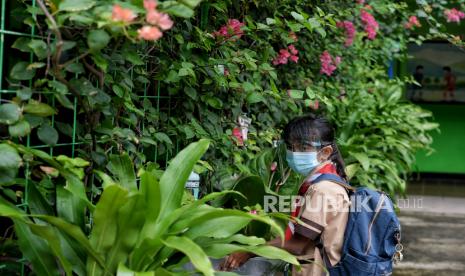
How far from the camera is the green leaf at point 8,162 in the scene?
192 cm

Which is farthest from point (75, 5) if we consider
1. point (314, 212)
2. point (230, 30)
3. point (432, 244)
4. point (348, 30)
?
point (432, 244)

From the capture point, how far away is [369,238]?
101 inches

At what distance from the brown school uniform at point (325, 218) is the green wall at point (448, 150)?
806 centimetres

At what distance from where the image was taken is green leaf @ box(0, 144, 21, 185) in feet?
6.31

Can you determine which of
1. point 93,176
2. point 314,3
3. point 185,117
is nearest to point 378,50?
point 314,3

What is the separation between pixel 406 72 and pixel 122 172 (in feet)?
28.9

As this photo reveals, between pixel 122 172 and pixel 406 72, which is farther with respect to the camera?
pixel 406 72

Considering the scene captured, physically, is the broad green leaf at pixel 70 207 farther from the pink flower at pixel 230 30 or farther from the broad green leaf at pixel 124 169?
the pink flower at pixel 230 30

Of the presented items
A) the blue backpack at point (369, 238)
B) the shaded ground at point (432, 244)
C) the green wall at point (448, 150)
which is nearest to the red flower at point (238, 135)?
the blue backpack at point (369, 238)

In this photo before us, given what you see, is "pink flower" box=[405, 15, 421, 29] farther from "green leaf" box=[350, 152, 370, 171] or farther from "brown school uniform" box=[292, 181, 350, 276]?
"brown school uniform" box=[292, 181, 350, 276]

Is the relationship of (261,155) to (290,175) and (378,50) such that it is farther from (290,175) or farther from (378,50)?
(378,50)

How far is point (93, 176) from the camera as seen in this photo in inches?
105

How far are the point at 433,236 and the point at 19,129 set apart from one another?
16.8ft

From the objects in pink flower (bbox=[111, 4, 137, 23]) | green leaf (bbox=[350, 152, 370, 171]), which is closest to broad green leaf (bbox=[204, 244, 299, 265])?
pink flower (bbox=[111, 4, 137, 23])
